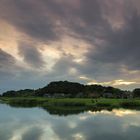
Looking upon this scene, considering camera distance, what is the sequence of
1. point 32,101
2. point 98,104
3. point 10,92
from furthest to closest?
point 10,92 < point 32,101 < point 98,104

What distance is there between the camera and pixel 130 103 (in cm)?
7306

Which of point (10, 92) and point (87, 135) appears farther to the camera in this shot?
point (10, 92)

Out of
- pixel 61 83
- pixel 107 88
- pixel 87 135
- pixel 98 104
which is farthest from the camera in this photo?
pixel 61 83

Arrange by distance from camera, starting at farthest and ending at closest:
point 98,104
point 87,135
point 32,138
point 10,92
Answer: point 10,92 < point 98,104 < point 87,135 < point 32,138

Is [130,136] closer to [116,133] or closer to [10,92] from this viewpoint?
[116,133]

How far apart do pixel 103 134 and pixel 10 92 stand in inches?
6144

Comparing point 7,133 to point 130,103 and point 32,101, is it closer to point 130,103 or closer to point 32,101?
point 130,103

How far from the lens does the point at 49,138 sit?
85.9 feet

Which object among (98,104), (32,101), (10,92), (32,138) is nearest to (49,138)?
(32,138)

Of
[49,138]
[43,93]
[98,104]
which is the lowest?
[49,138]

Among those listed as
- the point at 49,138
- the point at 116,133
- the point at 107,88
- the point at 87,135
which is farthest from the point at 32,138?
the point at 107,88

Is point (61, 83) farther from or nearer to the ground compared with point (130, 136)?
farther from the ground

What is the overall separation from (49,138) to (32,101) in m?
72.6

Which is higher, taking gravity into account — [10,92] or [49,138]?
[10,92]
